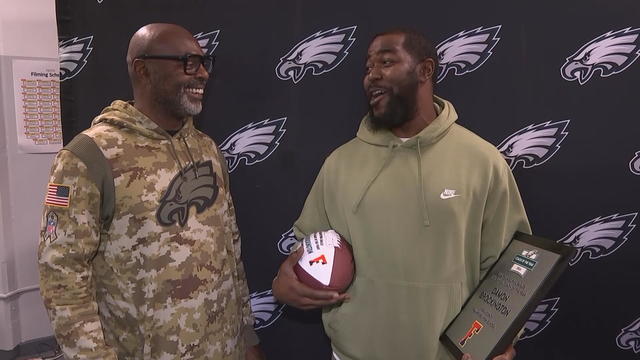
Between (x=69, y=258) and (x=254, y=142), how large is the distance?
3.10 feet

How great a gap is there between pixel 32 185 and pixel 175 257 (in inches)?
60.2

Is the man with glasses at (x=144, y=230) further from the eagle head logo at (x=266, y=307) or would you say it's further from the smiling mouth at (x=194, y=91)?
the eagle head logo at (x=266, y=307)

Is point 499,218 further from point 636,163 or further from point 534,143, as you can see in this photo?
point 636,163

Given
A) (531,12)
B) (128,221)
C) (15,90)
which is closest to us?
(128,221)

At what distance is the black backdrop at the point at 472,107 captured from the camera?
69.8 inches

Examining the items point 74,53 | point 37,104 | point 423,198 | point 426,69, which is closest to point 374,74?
point 426,69

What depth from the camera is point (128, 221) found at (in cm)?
132

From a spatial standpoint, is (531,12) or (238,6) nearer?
(531,12)

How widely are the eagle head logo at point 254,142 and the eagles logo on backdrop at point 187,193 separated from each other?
47 centimetres

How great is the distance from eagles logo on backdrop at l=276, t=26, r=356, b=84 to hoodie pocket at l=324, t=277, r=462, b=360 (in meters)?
0.93

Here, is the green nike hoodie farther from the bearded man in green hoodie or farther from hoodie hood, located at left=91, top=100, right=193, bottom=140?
hoodie hood, located at left=91, top=100, right=193, bottom=140

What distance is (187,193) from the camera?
4.68 ft

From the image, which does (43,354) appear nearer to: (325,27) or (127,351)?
(127,351)

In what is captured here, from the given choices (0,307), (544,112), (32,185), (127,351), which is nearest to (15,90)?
(32,185)
